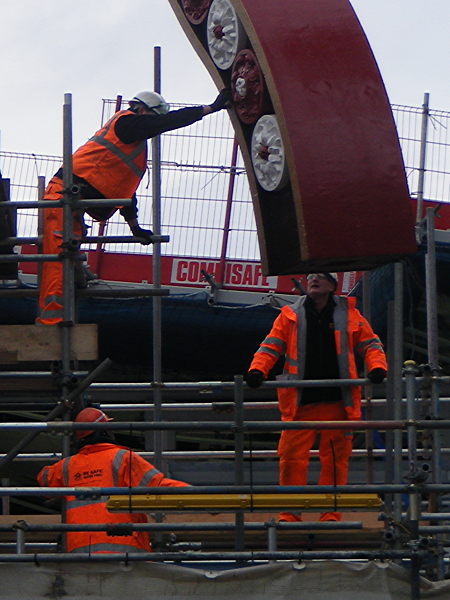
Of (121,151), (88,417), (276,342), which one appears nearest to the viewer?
(88,417)

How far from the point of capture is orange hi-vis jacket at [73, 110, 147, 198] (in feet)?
39.6

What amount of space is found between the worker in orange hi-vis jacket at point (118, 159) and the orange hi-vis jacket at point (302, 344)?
132 centimetres

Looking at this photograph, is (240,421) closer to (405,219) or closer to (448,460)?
(405,219)

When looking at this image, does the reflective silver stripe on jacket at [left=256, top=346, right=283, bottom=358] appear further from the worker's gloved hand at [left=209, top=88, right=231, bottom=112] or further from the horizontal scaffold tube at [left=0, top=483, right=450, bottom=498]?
the horizontal scaffold tube at [left=0, top=483, right=450, bottom=498]

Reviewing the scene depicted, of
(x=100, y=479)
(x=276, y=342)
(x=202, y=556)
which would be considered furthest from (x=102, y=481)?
(x=276, y=342)

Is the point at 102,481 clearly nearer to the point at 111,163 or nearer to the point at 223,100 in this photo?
the point at 111,163

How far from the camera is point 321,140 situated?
10.8 metres

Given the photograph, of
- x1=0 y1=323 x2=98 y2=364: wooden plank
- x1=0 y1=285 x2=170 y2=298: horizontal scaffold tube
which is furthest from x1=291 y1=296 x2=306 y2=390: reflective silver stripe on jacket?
x1=0 y1=323 x2=98 y2=364: wooden plank

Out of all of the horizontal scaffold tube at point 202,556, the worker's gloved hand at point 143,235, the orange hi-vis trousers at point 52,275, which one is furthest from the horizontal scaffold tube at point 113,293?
the horizontal scaffold tube at point 202,556

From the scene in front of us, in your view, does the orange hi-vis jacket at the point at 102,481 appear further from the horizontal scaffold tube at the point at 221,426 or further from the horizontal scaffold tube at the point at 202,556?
the horizontal scaffold tube at the point at 202,556

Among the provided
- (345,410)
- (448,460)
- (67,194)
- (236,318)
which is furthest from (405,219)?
(236,318)

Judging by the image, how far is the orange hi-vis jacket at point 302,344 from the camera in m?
11.0

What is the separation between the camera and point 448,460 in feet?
45.1

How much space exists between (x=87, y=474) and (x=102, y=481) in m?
0.13
